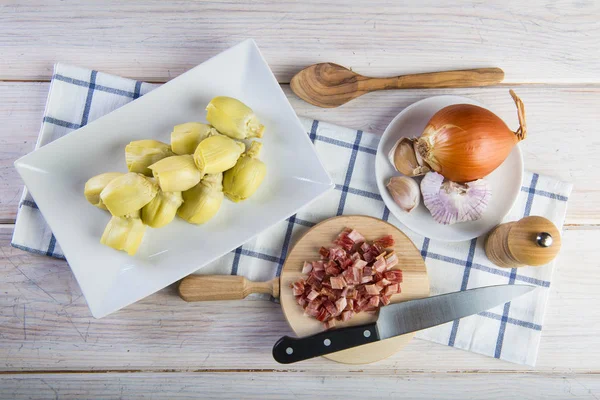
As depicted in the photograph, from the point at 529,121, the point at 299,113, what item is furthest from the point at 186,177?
the point at 529,121

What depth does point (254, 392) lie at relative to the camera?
1.03 metres

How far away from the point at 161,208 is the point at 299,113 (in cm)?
33

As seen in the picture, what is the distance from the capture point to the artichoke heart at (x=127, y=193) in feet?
2.77

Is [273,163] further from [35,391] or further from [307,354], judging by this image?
[35,391]

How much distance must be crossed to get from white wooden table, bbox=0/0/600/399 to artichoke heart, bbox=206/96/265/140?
0.15 m

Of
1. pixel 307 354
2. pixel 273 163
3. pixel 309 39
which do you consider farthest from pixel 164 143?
pixel 307 354

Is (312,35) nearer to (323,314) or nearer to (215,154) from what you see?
(215,154)

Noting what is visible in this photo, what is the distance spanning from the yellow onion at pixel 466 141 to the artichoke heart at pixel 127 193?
0.47 metres

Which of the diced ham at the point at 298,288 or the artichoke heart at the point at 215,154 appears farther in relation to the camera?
the diced ham at the point at 298,288

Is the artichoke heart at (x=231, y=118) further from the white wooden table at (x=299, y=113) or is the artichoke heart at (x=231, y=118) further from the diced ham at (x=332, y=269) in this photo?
the diced ham at (x=332, y=269)

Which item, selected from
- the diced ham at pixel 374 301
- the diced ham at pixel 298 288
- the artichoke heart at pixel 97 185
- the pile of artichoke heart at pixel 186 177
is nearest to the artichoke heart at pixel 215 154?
the pile of artichoke heart at pixel 186 177

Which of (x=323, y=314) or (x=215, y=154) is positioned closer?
(x=215, y=154)

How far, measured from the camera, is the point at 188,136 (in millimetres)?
886

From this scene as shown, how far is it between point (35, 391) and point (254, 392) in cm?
43
